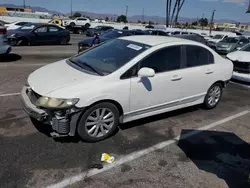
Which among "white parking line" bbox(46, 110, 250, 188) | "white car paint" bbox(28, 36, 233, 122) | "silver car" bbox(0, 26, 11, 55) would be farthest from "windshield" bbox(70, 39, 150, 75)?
"silver car" bbox(0, 26, 11, 55)

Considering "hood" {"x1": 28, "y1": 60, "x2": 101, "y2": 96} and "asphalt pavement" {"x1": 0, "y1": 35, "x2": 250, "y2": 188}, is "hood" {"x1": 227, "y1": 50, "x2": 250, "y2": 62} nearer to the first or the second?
"asphalt pavement" {"x1": 0, "y1": 35, "x2": 250, "y2": 188}

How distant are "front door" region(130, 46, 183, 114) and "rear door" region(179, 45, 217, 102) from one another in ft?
0.64

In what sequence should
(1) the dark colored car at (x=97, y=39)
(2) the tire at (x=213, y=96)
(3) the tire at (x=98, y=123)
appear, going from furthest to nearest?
1. (1) the dark colored car at (x=97, y=39)
2. (2) the tire at (x=213, y=96)
3. (3) the tire at (x=98, y=123)

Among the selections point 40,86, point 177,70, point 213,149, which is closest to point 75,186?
point 40,86

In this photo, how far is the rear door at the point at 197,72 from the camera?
4.79m

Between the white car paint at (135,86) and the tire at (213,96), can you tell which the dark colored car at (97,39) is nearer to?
the white car paint at (135,86)

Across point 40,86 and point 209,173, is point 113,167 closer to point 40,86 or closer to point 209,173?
point 209,173

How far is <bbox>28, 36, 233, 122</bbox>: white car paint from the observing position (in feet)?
11.7

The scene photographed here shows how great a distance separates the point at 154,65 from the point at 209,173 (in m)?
1.93

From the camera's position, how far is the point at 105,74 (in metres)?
3.84

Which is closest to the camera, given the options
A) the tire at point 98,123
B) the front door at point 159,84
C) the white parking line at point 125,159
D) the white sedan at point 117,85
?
the white parking line at point 125,159

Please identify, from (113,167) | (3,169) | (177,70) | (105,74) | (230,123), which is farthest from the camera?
(230,123)

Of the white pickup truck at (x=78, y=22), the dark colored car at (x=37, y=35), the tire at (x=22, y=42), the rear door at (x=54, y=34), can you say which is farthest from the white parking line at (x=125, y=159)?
the white pickup truck at (x=78, y=22)

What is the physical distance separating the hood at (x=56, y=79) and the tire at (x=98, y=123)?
0.42 metres
